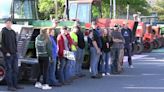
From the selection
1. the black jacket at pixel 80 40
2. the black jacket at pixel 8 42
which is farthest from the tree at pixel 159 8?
the black jacket at pixel 8 42

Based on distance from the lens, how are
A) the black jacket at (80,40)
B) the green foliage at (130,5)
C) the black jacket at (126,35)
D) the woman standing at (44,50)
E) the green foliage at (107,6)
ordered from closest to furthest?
the woman standing at (44,50)
the black jacket at (80,40)
the black jacket at (126,35)
the green foliage at (107,6)
the green foliage at (130,5)

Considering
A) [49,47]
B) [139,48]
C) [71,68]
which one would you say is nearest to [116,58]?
[71,68]

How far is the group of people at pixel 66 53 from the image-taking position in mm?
13188

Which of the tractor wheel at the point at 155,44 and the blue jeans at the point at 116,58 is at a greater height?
the blue jeans at the point at 116,58

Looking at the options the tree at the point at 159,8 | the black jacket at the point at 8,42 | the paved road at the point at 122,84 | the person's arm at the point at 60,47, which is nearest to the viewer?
the black jacket at the point at 8,42

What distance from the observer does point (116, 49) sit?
1856cm

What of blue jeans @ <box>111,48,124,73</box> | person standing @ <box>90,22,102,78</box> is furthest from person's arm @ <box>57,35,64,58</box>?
blue jeans @ <box>111,48,124,73</box>

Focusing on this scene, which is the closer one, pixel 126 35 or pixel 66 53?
pixel 66 53

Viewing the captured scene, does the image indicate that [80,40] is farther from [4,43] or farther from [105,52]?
[4,43]

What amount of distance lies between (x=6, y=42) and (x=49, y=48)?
1.25m

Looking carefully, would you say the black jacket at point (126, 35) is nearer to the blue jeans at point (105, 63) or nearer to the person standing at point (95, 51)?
the blue jeans at point (105, 63)

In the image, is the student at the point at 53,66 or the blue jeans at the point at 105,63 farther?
the blue jeans at the point at 105,63

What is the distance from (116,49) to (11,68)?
6264 mm

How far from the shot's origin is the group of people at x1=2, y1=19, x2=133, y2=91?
13.2m
